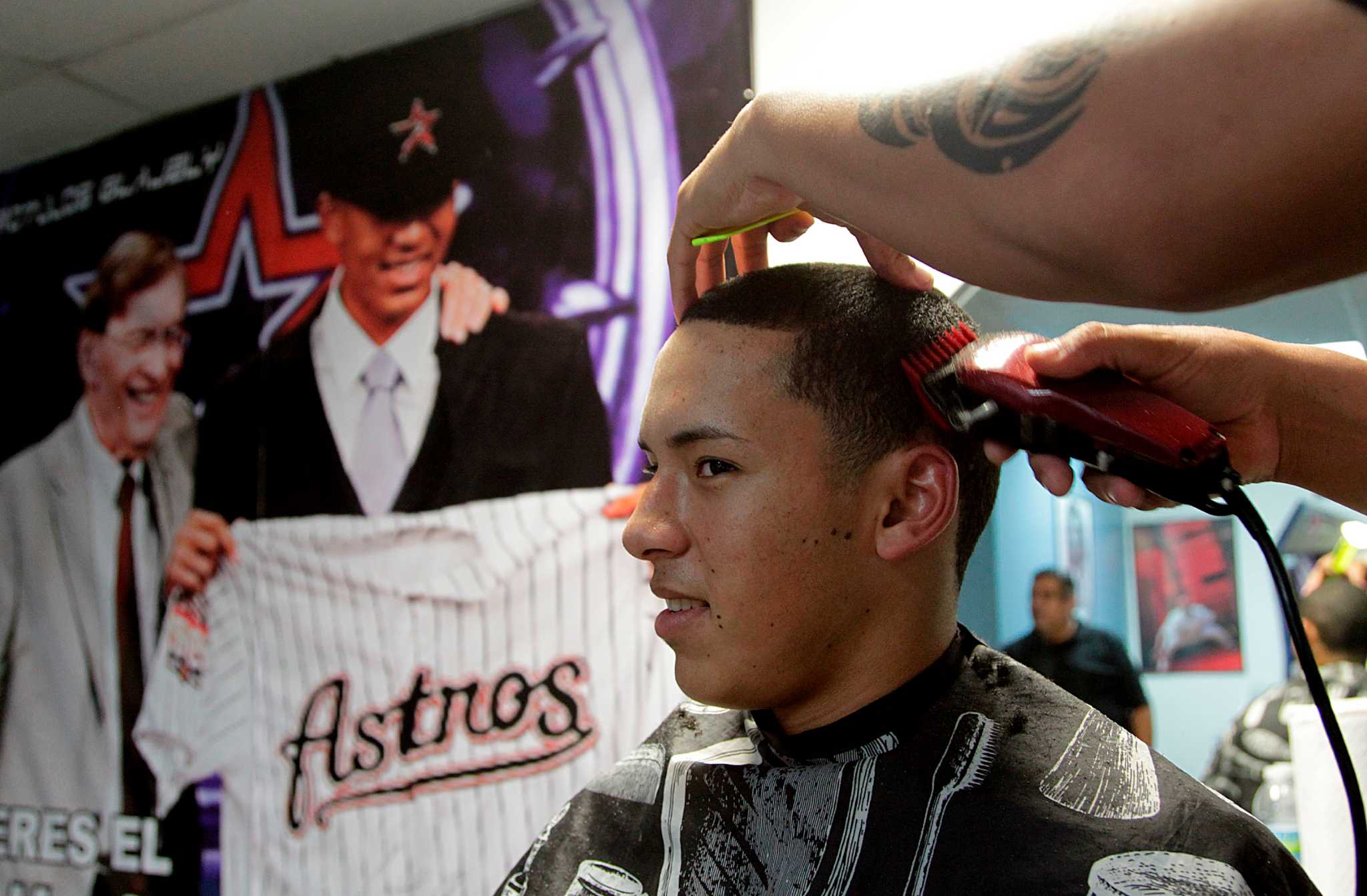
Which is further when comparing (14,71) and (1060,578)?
(1060,578)

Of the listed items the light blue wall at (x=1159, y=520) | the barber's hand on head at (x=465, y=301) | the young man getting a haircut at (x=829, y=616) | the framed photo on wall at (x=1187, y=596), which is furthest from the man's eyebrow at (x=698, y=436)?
the framed photo on wall at (x=1187, y=596)

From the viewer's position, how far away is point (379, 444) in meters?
2.85

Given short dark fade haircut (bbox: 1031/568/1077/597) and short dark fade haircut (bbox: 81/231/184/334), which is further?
short dark fade haircut (bbox: 1031/568/1077/597)

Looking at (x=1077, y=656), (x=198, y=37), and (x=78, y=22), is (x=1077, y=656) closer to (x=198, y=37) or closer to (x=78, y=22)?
(x=198, y=37)

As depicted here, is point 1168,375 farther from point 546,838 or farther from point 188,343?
point 188,343

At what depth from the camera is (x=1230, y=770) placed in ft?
9.52

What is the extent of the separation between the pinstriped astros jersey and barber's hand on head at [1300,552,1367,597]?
214cm

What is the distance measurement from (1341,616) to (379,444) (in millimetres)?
2751

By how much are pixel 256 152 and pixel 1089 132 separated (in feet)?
10.1

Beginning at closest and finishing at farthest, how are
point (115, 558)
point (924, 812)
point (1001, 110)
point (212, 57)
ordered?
point (1001, 110), point (924, 812), point (212, 57), point (115, 558)

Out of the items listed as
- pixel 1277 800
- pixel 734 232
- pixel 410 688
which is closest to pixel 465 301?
pixel 410 688

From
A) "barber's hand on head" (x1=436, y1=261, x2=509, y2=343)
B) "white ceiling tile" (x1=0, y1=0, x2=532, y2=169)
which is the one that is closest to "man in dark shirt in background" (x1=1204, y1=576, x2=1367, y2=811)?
"barber's hand on head" (x1=436, y1=261, x2=509, y2=343)

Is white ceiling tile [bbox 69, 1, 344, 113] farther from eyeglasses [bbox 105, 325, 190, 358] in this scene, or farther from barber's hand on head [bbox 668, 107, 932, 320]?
Answer: barber's hand on head [bbox 668, 107, 932, 320]

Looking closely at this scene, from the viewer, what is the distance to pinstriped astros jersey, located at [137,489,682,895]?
2455 mm
